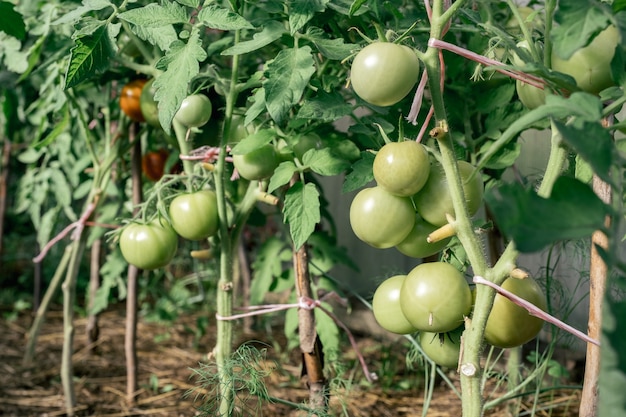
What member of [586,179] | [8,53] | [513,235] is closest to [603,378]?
[513,235]

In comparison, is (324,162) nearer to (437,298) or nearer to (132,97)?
(437,298)

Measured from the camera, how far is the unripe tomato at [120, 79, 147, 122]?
1479mm

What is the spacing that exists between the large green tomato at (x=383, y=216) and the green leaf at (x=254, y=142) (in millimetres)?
236

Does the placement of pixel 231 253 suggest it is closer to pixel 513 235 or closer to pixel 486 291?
pixel 486 291

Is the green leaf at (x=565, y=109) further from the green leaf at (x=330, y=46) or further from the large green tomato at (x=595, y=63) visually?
the green leaf at (x=330, y=46)

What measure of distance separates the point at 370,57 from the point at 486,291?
0.29 meters

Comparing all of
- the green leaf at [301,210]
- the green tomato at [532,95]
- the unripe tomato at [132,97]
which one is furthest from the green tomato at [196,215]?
the green tomato at [532,95]

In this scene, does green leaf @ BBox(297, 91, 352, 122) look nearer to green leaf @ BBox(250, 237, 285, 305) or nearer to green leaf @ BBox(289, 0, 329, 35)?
green leaf @ BBox(289, 0, 329, 35)

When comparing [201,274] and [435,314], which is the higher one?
[435,314]

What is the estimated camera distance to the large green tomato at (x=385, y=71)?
2.52 ft

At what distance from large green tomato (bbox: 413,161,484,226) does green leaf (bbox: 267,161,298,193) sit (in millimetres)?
245

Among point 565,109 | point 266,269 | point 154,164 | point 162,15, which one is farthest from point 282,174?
point 154,164

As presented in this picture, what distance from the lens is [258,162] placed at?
1086 millimetres

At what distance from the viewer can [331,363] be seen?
1476 mm
